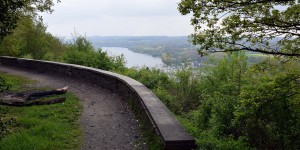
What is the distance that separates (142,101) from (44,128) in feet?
7.45

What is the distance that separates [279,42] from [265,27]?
31.1 inches

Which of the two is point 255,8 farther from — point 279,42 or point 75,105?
point 75,105

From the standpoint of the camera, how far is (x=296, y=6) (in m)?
5.23

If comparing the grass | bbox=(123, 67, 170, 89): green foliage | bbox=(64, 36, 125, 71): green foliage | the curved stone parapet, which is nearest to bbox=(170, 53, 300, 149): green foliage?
the curved stone parapet

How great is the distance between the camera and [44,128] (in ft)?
18.8

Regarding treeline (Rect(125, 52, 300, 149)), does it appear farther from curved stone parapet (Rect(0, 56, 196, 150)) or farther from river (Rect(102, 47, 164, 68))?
river (Rect(102, 47, 164, 68))

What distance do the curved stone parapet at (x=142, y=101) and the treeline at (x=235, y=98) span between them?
2.46 ft

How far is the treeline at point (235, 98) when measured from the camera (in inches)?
270

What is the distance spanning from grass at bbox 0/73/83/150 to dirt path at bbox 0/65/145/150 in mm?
243

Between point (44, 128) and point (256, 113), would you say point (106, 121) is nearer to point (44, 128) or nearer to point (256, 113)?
point (44, 128)

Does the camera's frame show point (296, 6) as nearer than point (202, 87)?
Yes

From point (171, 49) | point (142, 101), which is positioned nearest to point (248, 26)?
point (142, 101)

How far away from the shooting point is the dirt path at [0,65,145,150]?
547cm

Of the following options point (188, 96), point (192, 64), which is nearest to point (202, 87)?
point (188, 96)
